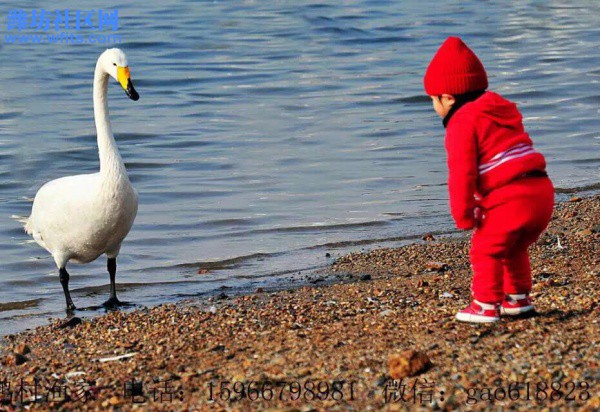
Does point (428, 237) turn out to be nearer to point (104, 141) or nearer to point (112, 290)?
point (112, 290)

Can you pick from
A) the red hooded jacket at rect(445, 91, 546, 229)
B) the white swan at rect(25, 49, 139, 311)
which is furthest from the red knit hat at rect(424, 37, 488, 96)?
the white swan at rect(25, 49, 139, 311)

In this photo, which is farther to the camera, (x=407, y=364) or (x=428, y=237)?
(x=428, y=237)

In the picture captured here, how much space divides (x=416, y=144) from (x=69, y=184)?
6.41m

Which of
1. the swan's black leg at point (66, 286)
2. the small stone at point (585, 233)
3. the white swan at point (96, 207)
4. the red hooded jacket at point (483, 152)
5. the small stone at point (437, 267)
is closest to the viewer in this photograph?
the red hooded jacket at point (483, 152)

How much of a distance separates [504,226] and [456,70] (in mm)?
790

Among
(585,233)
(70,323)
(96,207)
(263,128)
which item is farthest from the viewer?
(263,128)

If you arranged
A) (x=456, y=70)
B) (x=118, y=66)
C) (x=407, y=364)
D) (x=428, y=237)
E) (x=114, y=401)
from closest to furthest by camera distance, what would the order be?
1. (x=407, y=364)
2. (x=114, y=401)
3. (x=456, y=70)
4. (x=118, y=66)
5. (x=428, y=237)

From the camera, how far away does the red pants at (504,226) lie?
5.14 metres

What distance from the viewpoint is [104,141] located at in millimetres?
7699

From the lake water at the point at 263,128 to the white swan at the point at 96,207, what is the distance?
48 centimetres

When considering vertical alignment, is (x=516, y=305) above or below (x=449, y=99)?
below

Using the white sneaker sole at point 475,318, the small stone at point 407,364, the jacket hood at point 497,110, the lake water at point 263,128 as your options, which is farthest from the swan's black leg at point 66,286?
the jacket hood at point 497,110

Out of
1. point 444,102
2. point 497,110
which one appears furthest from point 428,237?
point 497,110

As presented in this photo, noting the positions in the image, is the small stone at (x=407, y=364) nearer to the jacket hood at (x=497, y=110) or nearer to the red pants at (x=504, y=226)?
the red pants at (x=504, y=226)
